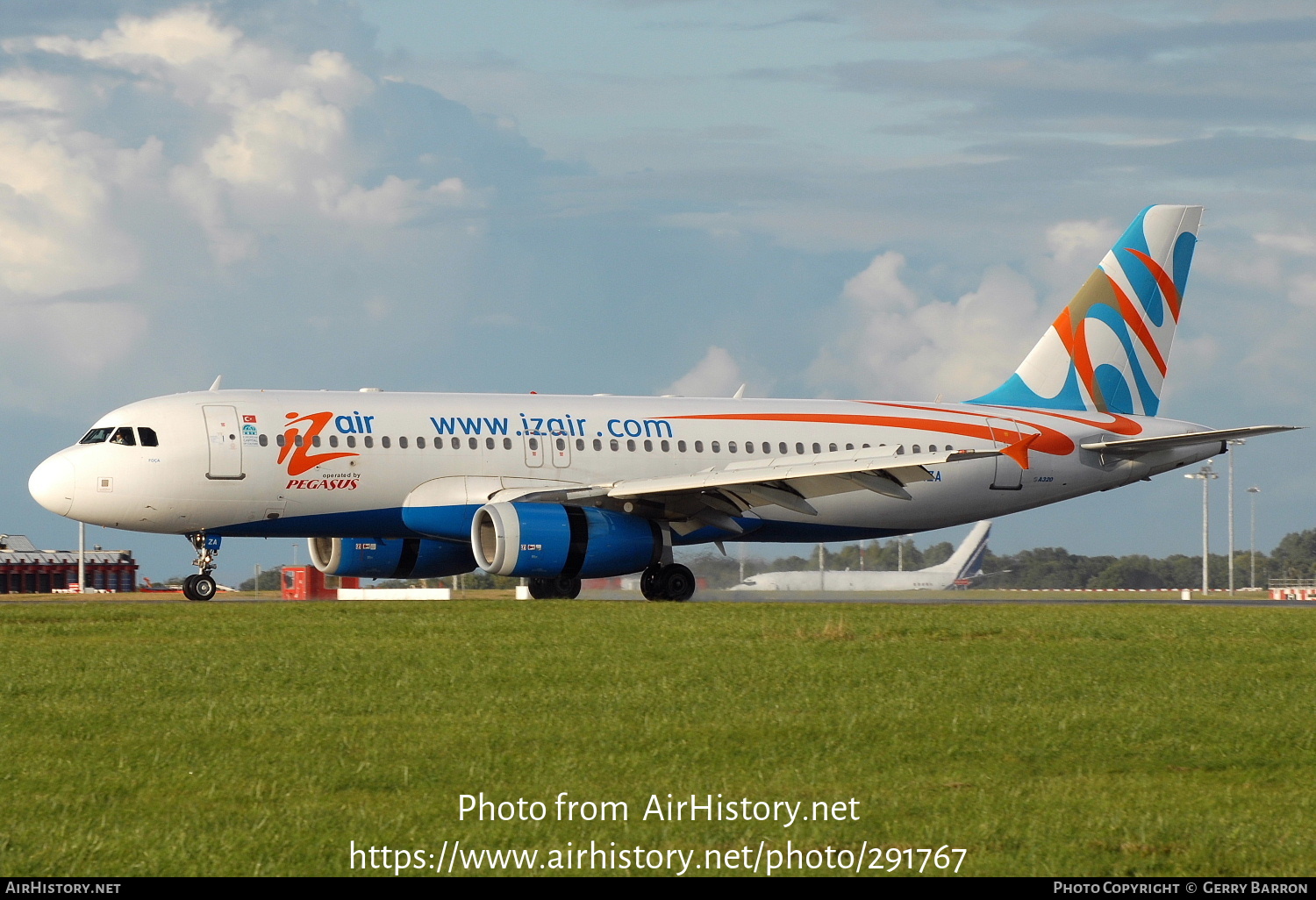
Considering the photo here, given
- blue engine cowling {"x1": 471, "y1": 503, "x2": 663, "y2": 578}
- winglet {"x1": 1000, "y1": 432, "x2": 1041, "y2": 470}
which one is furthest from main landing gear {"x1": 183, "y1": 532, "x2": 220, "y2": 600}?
winglet {"x1": 1000, "y1": 432, "x2": 1041, "y2": 470}

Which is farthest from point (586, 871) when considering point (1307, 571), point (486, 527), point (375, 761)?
point (1307, 571)

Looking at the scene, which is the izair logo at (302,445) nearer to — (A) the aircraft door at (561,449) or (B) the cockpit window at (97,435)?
(B) the cockpit window at (97,435)

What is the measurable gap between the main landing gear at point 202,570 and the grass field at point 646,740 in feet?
31.8

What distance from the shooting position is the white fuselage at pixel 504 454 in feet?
100.0

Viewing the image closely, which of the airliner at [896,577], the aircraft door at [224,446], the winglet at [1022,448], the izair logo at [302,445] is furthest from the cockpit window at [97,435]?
the winglet at [1022,448]

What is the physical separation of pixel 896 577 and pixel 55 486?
117ft

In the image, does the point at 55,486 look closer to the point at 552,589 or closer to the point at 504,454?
the point at 504,454

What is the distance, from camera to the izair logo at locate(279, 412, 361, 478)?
30.8 m

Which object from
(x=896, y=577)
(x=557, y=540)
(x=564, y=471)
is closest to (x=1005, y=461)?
(x=564, y=471)

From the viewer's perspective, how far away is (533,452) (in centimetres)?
3278

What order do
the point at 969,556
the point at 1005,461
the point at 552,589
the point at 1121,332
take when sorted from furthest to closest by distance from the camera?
the point at 969,556, the point at 1121,332, the point at 1005,461, the point at 552,589

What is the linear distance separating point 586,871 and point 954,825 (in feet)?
8.12

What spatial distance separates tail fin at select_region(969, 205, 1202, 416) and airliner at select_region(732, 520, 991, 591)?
191 inches
